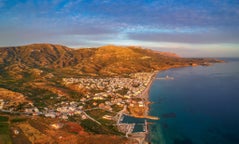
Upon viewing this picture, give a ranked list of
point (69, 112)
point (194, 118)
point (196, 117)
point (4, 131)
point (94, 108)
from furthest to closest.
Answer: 1. point (94, 108)
2. point (69, 112)
3. point (196, 117)
4. point (194, 118)
5. point (4, 131)

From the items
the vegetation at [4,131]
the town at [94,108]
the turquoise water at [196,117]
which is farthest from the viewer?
the town at [94,108]

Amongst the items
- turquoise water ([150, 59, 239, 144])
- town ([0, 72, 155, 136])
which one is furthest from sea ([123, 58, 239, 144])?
town ([0, 72, 155, 136])

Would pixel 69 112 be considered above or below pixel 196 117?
above

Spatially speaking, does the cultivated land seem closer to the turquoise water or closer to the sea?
the sea

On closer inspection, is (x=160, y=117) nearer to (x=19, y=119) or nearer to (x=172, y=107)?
(x=172, y=107)

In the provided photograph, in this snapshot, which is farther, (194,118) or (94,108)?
(94,108)

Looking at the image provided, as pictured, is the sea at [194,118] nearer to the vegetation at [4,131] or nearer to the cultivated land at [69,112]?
the cultivated land at [69,112]

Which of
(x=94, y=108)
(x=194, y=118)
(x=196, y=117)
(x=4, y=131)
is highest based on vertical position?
(x=4, y=131)

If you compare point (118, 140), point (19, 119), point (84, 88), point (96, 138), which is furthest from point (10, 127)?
point (84, 88)

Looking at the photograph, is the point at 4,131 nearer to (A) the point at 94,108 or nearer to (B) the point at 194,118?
(A) the point at 94,108

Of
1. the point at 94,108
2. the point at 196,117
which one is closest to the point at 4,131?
the point at 94,108

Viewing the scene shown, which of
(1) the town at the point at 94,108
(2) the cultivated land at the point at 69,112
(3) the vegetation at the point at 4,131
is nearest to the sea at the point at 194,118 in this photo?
(1) the town at the point at 94,108
